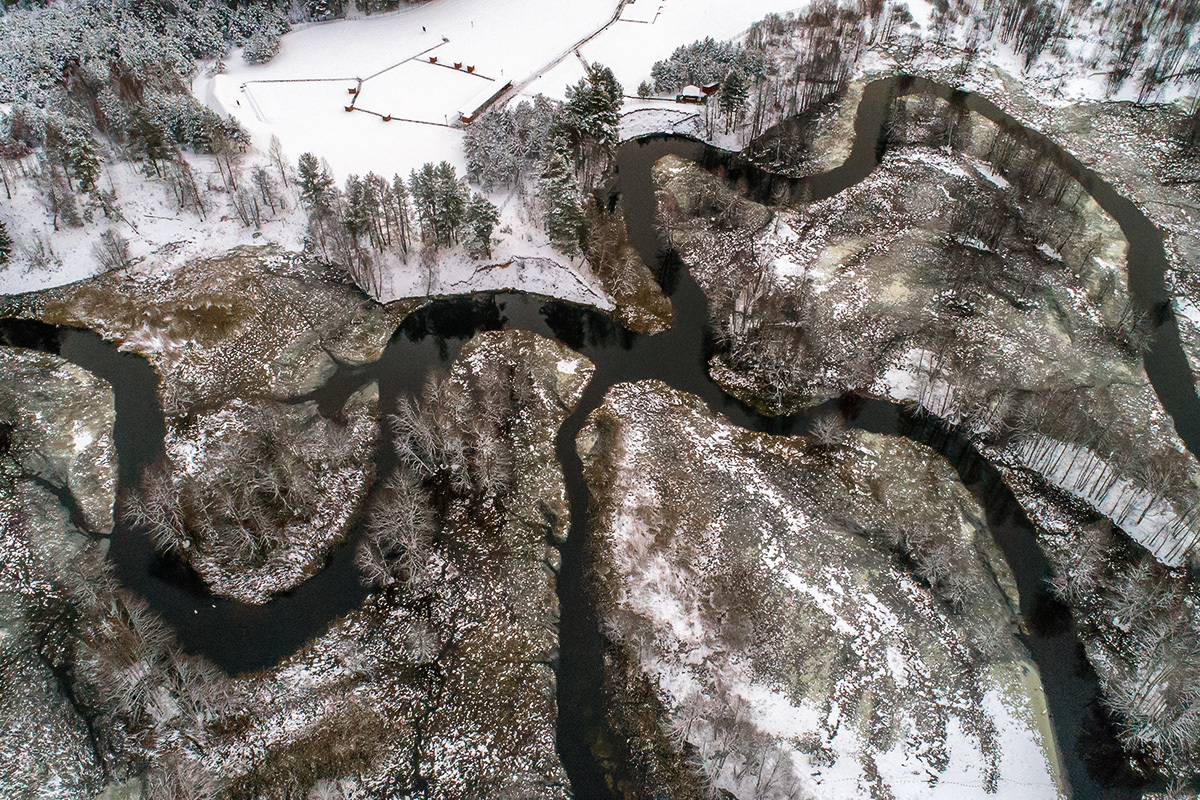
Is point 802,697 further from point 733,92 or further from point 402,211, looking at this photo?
point 733,92

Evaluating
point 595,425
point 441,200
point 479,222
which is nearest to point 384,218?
point 441,200

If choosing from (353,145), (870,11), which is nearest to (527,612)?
(353,145)

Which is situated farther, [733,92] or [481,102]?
[481,102]

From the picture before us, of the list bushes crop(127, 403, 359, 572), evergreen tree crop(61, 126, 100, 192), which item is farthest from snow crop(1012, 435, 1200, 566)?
evergreen tree crop(61, 126, 100, 192)

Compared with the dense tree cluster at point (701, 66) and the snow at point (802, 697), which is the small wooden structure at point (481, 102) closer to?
the dense tree cluster at point (701, 66)

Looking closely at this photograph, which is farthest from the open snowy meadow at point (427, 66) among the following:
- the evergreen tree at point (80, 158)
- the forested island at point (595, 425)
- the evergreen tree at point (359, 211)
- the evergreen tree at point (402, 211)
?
the evergreen tree at point (80, 158)

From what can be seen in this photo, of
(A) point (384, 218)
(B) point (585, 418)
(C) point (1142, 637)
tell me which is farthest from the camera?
(A) point (384, 218)

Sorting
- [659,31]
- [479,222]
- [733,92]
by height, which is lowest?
[479,222]

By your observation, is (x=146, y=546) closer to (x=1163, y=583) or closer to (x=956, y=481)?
(x=956, y=481)

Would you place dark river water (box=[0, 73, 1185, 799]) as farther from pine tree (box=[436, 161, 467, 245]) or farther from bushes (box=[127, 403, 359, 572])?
pine tree (box=[436, 161, 467, 245])
